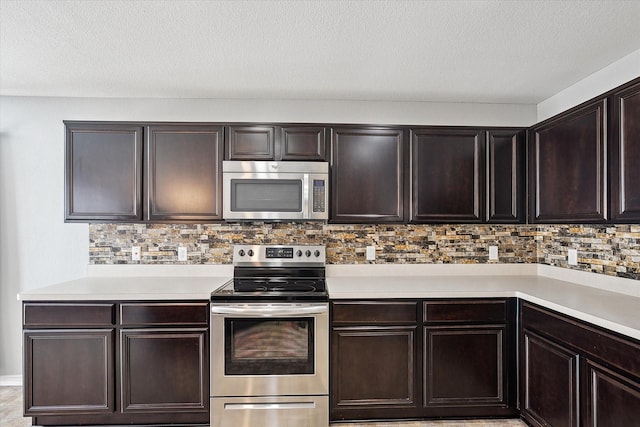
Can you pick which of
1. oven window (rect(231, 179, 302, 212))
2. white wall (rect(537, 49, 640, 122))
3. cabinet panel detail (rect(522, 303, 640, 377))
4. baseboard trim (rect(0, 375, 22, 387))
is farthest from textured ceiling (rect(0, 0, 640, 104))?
baseboard trim (rect(0, 375, 22, 387))

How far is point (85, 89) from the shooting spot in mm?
2762

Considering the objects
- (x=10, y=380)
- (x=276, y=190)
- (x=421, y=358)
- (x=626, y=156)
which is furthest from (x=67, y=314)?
(x=626, y=156)

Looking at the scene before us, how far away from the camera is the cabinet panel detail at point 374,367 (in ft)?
7.92

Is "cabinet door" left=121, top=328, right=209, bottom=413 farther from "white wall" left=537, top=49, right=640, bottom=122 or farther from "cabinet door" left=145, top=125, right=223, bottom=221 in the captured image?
"white wall" left=537, top=49, right=640, bottom=122

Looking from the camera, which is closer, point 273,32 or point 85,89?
point 273,32

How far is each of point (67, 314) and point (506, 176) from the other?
322 centimetres

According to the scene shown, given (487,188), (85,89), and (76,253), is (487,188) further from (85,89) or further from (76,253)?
(76,253)

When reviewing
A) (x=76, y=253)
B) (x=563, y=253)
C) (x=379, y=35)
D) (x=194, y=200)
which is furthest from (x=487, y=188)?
(x=76, y=253)

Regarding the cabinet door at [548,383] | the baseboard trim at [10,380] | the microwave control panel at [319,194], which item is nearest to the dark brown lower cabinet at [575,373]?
the cabinet door at [548,383]

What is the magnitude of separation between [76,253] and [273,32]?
Answer: 242 centimetres

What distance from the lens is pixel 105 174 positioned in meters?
2.73

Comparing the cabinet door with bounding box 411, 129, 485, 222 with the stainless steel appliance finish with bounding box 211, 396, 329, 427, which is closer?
the stainless steel appliance finish with bounding box 211, 396, 329, 427

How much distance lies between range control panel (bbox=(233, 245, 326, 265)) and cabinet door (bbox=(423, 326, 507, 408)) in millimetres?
1068

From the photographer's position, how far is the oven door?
7.70 ft
